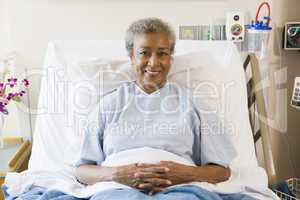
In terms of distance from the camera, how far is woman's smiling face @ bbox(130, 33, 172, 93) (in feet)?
5.26

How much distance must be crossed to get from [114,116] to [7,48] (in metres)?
0.90

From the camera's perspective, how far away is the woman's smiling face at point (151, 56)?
1.60 metres

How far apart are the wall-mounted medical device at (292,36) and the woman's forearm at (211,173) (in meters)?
0.92

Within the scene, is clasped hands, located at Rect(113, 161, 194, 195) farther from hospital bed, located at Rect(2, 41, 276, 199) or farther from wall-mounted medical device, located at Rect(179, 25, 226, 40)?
wall-mounted medical device, located at Rect(179, 25, 226, 40)

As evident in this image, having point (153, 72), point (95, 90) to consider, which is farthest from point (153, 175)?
point (95, 90)

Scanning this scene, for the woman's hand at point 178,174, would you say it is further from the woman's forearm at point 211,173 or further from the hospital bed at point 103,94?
the hospital bed at point 103,94

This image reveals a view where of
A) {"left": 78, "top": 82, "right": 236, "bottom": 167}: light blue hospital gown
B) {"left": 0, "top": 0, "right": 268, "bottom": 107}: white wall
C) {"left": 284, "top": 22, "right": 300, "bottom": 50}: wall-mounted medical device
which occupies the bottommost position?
{"left": 78, "top": 82, "right": 236, "bottom": 167}: light blue hospital gown

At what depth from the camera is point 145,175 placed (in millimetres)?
1449

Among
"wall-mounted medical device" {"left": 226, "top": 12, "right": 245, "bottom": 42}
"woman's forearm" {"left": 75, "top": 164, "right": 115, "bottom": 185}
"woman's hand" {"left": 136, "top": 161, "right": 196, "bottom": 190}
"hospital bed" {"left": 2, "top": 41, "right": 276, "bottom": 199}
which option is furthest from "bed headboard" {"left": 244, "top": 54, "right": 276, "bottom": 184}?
"woman's forearm" {"left": 75, "top": 164, "right": 115, "bottom": 185}

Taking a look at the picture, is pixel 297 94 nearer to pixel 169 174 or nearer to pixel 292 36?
pixel 292 36

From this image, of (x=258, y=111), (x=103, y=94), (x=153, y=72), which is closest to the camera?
(x=153, y=72)

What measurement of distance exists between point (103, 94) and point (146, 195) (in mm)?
553

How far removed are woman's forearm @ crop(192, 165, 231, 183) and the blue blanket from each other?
9 centimetres

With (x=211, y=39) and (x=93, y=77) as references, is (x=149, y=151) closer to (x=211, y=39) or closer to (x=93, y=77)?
(x=93, y=77)
